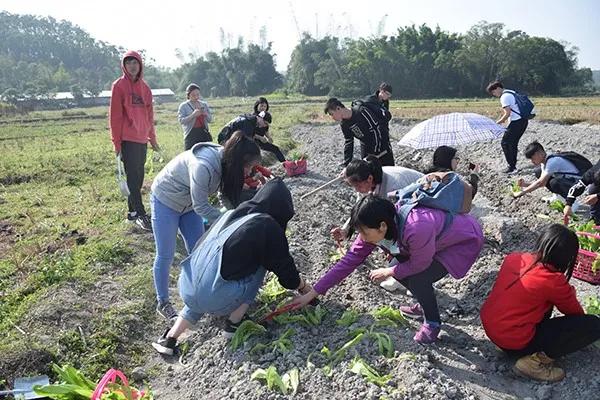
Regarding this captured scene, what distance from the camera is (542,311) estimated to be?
3.26 meters

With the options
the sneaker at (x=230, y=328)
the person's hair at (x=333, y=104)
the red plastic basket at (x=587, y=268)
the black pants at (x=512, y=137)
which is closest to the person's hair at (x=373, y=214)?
the sneaker at (x=230, y=328)

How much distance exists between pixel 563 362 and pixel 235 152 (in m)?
2.71

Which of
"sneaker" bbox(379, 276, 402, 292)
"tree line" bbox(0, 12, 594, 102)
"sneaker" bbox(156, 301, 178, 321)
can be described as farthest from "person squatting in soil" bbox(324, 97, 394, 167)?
"tree line" bbox(0, 12, 594, 102)

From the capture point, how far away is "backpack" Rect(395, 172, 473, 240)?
352cm

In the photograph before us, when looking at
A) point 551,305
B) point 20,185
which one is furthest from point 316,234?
point 20,185

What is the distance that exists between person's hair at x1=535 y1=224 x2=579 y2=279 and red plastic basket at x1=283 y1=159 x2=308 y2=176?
20.9 feet

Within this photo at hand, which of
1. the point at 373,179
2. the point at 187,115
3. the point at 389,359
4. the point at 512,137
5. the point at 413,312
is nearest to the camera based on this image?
the point at 389,359

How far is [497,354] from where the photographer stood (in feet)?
12.0

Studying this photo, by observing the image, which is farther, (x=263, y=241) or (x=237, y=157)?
(x=237, y=157)

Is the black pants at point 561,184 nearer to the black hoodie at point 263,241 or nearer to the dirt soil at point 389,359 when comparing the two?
the dirt soil at point 389,359

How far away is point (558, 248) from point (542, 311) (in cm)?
47

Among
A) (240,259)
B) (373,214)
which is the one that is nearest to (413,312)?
(373,214)

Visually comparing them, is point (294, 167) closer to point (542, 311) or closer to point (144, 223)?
point (144, 223)

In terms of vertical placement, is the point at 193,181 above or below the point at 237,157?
below
